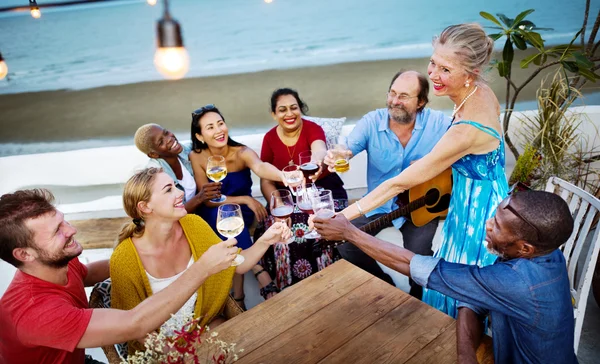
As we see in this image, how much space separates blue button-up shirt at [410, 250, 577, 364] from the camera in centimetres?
129

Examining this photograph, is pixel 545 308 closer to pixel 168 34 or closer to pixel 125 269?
pixel 125 269

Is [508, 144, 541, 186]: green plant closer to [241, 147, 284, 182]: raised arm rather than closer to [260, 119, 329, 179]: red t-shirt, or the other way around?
[260, 119, 329, 179]: red t-shirt

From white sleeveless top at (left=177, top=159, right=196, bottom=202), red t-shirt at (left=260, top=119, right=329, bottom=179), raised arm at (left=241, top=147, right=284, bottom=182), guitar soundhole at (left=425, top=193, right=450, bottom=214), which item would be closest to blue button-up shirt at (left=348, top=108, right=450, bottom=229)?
guitar soundhole at (left=425, top=193, right=450, bottom=214)

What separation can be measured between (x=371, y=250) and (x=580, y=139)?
9.88ft

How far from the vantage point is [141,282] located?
1940 millimetres

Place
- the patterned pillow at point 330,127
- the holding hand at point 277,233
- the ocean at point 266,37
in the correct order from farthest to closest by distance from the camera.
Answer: the ocean at point 266,37 → the patterned pillow at point 330,127 → the holding hand at point 277,233

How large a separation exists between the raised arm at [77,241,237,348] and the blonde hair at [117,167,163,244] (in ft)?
1.84

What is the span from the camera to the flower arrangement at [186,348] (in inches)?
42.1

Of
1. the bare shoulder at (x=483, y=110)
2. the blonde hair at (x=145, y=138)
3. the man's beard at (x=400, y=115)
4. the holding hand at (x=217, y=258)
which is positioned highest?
the bare shoulder at (x=483, y=110)

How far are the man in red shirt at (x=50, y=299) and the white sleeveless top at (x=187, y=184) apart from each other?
4.84 feet

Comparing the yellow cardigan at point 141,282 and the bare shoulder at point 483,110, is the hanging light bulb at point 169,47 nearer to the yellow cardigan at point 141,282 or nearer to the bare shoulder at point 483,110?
the yellow cardigan at point 141,282

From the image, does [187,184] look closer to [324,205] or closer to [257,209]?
[257,209]

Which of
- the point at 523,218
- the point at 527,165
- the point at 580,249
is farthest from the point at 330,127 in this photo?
the point at 523,218

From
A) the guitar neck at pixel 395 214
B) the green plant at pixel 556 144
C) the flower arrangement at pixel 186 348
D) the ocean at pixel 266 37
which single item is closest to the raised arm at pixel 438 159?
the guitar neck at pixel 395 214
